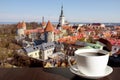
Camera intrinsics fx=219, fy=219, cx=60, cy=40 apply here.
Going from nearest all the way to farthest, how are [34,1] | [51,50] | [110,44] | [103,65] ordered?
[103,65]
[110,44]
[34,1]
[51,50]

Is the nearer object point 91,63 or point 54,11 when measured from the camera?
point 91,63

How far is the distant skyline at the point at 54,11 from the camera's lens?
249 cm

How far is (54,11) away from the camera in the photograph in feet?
8.54

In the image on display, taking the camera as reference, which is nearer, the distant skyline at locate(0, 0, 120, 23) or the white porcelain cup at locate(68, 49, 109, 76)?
the white porcelain cup at locate(68, 49, 109, 76)

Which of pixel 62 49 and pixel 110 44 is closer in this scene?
pixel 110 44

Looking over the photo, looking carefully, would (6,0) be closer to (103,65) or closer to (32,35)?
(32,35)

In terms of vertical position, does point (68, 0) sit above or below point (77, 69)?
above

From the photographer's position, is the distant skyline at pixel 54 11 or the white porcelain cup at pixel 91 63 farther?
the distant skyline at pixel 54 11

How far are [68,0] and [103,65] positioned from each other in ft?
7.50

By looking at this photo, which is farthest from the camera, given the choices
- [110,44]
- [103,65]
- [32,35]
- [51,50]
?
[32,35]

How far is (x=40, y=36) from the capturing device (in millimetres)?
2857

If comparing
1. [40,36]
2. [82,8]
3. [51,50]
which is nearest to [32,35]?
[40,36]

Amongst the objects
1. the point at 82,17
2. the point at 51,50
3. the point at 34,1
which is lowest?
the point at 51,50

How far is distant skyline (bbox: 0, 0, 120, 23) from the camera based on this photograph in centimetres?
249
